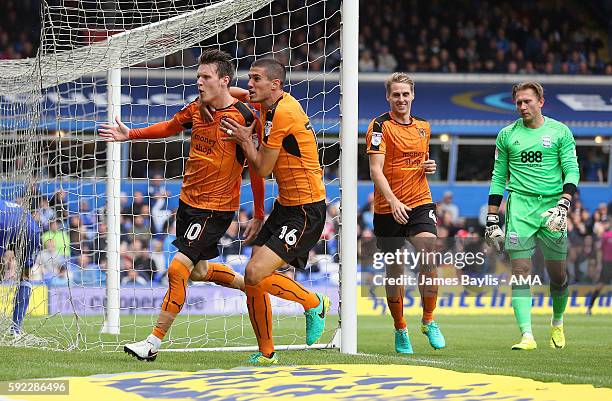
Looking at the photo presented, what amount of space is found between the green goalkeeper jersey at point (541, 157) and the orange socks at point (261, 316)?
290cm

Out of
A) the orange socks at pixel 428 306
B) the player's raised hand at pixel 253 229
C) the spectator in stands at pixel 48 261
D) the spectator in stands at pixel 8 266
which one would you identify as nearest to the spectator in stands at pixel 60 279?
the spectator in stands at pixel 48 261

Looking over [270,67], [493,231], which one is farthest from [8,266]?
[493,231]

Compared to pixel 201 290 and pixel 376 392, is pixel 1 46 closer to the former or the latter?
pixel 201 290

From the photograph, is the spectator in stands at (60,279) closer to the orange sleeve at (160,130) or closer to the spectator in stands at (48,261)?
the spectator in stands at (48,261)

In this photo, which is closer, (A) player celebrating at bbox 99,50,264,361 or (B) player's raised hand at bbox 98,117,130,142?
(A) player celebrating at bbox 99,50,264,361

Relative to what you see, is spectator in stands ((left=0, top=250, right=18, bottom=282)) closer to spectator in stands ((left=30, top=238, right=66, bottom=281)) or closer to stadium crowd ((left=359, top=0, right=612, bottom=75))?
spectator in stands ((left=30, top=238, right=66, bottom=281))

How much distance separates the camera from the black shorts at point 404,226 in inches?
357

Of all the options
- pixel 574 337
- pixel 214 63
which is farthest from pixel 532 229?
pixel 214 63

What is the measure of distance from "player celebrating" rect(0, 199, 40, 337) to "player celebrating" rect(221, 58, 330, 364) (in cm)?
315

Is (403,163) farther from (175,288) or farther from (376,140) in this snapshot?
(175,288)

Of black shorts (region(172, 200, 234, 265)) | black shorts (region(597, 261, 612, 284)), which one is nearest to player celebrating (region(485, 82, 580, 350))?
black shorts (region(172, 200, 234, 265))

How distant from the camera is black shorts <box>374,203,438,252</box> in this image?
907 centimetres

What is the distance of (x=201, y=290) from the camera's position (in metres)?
17.4

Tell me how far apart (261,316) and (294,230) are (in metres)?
0.65
